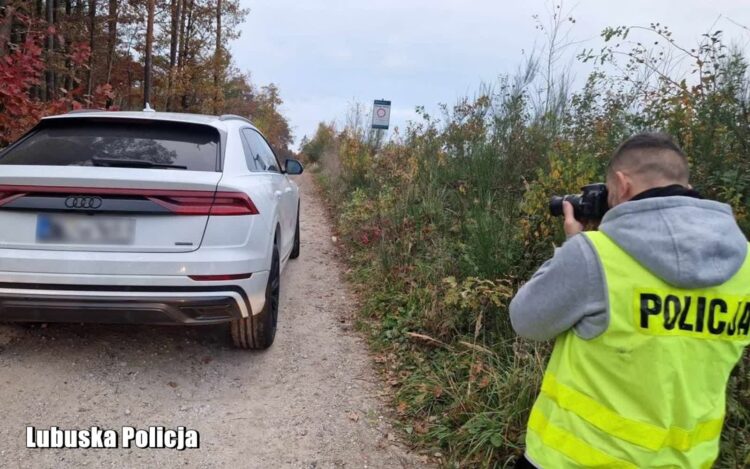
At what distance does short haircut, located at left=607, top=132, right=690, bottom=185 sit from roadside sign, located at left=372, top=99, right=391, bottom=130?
29.5 ft

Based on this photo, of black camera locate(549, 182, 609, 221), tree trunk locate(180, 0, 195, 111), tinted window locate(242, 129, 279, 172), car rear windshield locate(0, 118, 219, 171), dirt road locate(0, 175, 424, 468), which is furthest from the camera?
tree trunk locate(180, 0, 195, 111)

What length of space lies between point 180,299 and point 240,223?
0.57 m

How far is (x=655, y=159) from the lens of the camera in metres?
1.45

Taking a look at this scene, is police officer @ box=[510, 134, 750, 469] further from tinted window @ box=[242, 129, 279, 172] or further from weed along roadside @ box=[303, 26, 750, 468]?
tinted window @ box=[242, 129, 279, 172]

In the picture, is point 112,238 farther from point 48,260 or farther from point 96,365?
point 96,365

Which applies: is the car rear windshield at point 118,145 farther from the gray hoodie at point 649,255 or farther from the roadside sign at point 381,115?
the roadside sign at point 381,115

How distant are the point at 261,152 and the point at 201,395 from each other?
90.1 inches

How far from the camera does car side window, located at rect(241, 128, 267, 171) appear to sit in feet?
12.7

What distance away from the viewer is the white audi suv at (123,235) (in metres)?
2.90

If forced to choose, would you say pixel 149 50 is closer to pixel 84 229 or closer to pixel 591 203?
pixel 84 229

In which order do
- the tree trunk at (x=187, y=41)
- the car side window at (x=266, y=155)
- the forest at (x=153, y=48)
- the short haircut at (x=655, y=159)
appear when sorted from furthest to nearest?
the tree trunk at (x=187, y=41) < the forest at (x=153, y=48) < the car side window at (x=266, y=155) < the short haircut at (x=655, y=159)

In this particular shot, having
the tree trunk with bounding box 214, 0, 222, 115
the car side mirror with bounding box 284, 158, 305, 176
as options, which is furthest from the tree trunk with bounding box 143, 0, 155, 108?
the car side mirror with bounding box 284, 158, 305, 176

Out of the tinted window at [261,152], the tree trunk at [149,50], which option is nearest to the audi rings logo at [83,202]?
the tinted window at [261,152]

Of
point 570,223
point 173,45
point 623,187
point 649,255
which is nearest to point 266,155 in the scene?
point 570,223
